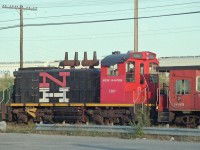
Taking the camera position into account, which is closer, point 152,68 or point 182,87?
point 182,87

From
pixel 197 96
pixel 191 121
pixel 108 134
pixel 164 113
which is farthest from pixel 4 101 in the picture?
pixel 197 96

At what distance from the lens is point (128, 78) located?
82.3ft

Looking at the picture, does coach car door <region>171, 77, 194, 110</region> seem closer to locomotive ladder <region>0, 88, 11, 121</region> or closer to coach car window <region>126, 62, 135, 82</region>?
coach car window <region>126, 62, 135, 82</region>

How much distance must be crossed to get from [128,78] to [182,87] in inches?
124

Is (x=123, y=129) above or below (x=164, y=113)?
below

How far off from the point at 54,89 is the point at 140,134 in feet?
33.5

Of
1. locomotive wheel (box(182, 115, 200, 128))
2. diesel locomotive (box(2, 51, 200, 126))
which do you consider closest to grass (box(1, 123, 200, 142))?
diesel locomotive (box(2, 51, 200, 126))

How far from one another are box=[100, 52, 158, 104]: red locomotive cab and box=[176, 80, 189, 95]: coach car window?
1938 millimetres

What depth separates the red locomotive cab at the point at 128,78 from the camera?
82.1 ft

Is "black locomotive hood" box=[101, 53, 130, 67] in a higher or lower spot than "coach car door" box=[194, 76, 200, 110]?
higher

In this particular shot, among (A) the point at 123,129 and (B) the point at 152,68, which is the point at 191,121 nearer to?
(B) the point at 152,68

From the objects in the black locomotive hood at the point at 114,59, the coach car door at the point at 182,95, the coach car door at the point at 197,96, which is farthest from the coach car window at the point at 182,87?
the black locomotive hood at the point at 114,59

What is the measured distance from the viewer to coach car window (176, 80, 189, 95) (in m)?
23.4

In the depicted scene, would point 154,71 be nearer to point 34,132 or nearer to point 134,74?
point 134,74
